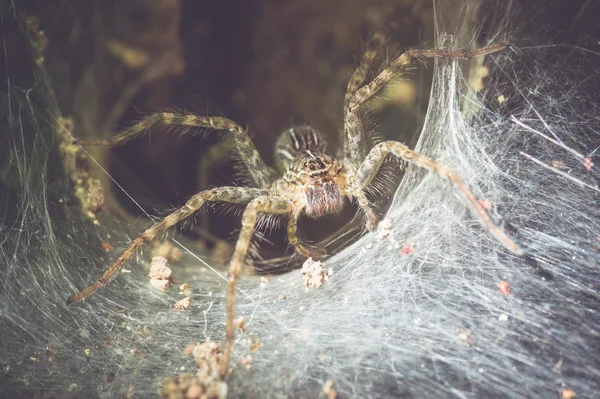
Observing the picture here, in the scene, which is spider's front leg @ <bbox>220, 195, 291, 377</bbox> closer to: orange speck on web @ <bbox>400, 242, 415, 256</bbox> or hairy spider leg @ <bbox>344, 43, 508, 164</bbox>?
hairy spider leg @ <bbox>344, 43, 508, 164</bbox>

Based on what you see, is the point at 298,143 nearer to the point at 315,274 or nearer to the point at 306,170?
the point at 306,170

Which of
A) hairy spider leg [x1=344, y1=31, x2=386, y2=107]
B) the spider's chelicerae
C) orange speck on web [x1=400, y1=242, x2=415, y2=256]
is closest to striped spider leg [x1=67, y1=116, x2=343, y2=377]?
the spider's chelicerae

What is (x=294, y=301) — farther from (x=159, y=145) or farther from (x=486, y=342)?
(x=159, y=145)

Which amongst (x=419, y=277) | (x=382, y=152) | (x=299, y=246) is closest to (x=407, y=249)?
(x=419, y=277)

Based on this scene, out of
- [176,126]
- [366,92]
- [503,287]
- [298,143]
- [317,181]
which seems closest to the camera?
[503,287]

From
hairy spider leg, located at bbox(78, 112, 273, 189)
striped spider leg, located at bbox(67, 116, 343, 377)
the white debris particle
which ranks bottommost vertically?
the white debris particle

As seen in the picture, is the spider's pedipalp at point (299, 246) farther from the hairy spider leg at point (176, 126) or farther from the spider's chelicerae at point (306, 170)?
the hairy spider leg at point (176, 126)
